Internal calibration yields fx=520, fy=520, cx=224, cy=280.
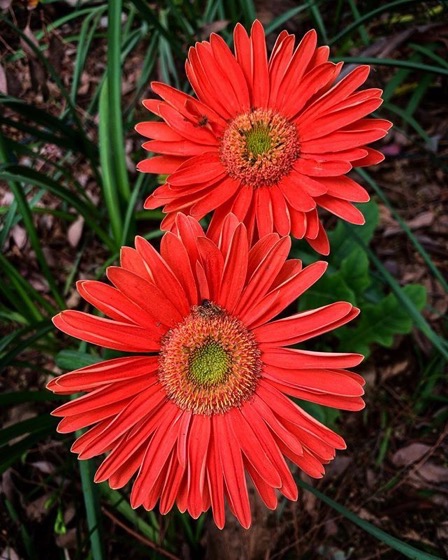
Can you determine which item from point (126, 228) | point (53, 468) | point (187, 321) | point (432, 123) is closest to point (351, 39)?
point (432, 123)

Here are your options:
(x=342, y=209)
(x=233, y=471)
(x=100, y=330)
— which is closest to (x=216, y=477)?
(x=233, y=471)

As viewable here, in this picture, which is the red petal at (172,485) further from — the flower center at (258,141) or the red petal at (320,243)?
the flower center at (258,141)

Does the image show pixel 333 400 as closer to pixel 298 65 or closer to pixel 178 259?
pixel 178 259

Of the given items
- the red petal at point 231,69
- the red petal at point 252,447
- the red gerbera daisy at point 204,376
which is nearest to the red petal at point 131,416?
the red gerbera daisy at point 204,376

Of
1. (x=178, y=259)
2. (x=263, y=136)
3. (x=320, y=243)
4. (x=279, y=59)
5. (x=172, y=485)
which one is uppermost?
(x=279, y=59)

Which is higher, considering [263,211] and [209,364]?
[263,211]

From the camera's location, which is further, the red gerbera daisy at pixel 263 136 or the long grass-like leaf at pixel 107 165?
the long grass-like leaf at pixel 107 165

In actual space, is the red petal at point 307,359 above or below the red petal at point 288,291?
below
